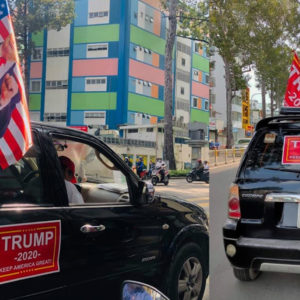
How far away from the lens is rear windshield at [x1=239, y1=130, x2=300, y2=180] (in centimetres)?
200

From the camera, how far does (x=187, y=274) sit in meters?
2.15

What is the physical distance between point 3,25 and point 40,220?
577mm

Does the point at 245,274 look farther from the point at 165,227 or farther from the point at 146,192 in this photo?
the point at 146,192

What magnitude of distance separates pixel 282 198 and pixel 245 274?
0.42 m

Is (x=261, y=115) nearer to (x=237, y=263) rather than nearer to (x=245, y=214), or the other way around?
(x=245, y=214)

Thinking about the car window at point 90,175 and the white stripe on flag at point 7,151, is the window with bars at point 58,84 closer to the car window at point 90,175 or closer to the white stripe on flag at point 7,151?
the car window at point 90,175

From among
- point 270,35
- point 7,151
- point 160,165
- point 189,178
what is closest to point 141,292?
point 7,151

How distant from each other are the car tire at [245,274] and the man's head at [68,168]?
93 centimetres

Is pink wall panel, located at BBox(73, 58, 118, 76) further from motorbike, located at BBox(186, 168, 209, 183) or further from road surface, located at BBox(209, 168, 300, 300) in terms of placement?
road surface, located at BBox(209, 168, 300, 300)

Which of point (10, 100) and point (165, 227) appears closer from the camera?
point (10, 100)

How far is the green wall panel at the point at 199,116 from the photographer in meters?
1.89

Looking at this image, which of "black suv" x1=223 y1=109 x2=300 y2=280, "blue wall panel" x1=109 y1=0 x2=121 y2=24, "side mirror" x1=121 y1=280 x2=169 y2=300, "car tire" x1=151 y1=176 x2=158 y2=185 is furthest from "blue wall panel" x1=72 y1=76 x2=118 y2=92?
"black suv" x1=223 y1=109 x2=300 y2=280

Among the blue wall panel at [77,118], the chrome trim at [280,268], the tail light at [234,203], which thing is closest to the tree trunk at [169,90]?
the blue wall panel at [77,118]

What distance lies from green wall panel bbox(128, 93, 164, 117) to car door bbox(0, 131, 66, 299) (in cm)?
35
